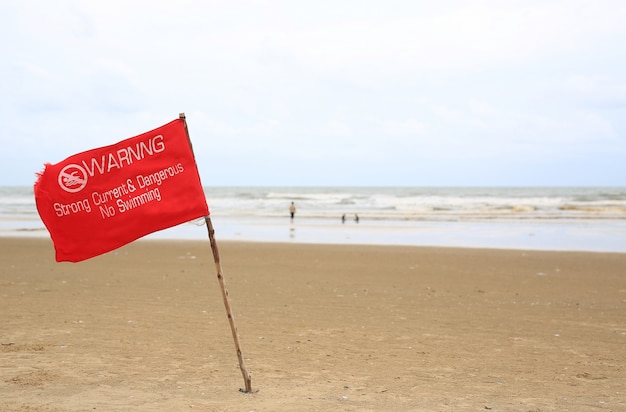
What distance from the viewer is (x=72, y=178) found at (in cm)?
514

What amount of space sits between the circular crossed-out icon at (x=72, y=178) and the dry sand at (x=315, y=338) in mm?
1880

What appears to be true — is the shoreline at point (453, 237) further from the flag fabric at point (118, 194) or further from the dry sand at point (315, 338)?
the flag fabric at point (118, 194)

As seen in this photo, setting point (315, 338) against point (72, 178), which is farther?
point (315, 338)

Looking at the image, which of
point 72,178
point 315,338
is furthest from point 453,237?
point 72,178

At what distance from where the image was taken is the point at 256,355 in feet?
23.2

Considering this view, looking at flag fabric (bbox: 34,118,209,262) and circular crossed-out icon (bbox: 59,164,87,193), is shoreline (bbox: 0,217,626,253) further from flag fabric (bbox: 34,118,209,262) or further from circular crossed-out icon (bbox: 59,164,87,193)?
circular crossed-out icon (bbox: 59,164,87,193)

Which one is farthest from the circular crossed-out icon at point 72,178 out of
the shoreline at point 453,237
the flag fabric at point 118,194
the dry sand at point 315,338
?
the shoreline at point 453,237

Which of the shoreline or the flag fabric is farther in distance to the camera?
the shoreline

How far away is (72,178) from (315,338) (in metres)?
3.99

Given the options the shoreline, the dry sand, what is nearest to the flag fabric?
the dry sand

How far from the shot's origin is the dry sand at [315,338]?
5527mm

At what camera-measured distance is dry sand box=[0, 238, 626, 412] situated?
5527 mm

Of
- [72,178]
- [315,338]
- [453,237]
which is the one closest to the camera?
[72,178]

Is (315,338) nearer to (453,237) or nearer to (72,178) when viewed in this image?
(72,178)
